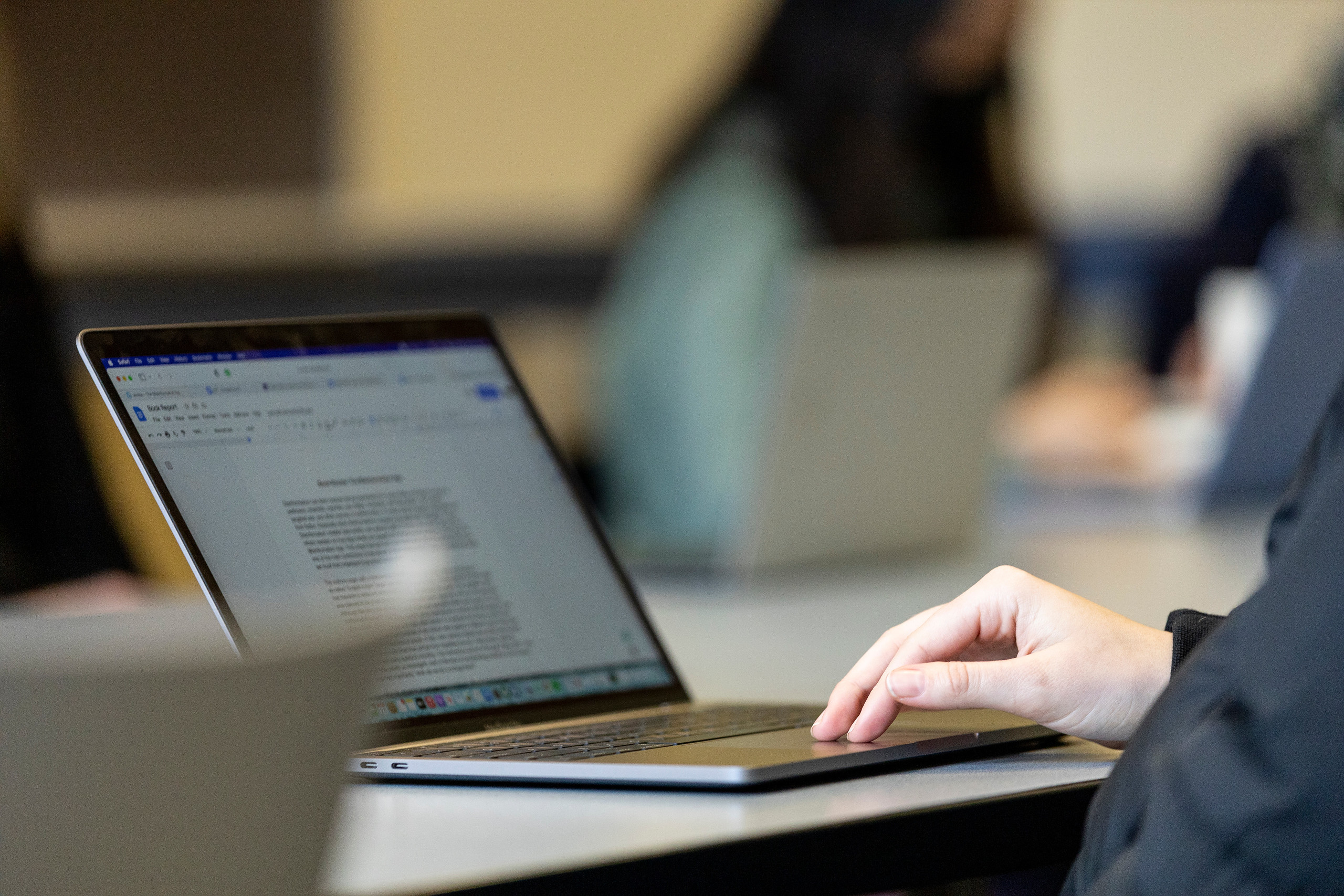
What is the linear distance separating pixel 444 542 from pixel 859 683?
0.77 ft

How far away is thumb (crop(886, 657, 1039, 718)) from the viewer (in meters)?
0.70

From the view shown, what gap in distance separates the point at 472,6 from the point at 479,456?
3.02m

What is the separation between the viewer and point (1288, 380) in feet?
6.13

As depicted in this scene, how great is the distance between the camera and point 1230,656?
0.55 metres

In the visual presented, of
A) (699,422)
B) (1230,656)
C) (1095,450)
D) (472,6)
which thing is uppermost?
(472,6)

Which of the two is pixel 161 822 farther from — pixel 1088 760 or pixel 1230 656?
pixel 1088 760

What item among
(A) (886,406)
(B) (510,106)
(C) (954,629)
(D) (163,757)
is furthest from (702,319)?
(D) (163,757)

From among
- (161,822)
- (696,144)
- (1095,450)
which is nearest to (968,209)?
(696,144)

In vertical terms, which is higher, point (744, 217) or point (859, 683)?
point (744, 217)

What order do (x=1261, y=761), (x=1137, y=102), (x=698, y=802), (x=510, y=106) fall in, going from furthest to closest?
(x=1137, y=102)
(x=510, y=106)
(x=698, y=802)
(x=1261, y=761)

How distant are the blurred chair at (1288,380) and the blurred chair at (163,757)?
62.7 inches

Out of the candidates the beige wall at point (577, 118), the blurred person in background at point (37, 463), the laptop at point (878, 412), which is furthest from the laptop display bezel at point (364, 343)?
the beige wall at point (577, 118)

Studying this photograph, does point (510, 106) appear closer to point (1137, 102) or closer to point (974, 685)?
point (1137, 102)

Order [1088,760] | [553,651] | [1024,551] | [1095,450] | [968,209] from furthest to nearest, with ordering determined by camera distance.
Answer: [968,209] < [1095,450] < [1024,551] < [553,651] < [1088,760]
